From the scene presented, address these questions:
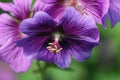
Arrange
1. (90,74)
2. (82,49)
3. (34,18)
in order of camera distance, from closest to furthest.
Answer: (34,18) → (82,49) → (90,74)

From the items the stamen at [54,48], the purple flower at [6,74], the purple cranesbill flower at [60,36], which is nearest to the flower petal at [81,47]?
the purple cranesbill flower at [60,36]

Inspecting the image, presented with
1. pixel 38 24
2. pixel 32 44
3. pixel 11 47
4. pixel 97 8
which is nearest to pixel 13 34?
pixel 11 47

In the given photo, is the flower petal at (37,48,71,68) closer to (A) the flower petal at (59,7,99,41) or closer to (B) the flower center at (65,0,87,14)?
(A) the flower petal at (59,7,99,41)

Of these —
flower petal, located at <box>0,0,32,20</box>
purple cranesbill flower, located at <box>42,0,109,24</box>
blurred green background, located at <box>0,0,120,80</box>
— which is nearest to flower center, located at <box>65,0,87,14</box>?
purple cranesbill flower, located at <box>42,0,109,24</box>

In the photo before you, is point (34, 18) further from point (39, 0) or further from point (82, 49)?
point (82, 49)

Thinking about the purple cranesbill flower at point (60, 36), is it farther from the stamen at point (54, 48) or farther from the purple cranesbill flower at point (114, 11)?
the purple cranesbill flower at point (114, 11)

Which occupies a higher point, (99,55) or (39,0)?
(39,0)

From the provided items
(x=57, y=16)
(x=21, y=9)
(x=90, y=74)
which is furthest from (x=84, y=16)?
(x=90, y=74)

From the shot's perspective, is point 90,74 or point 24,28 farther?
point 90,74
